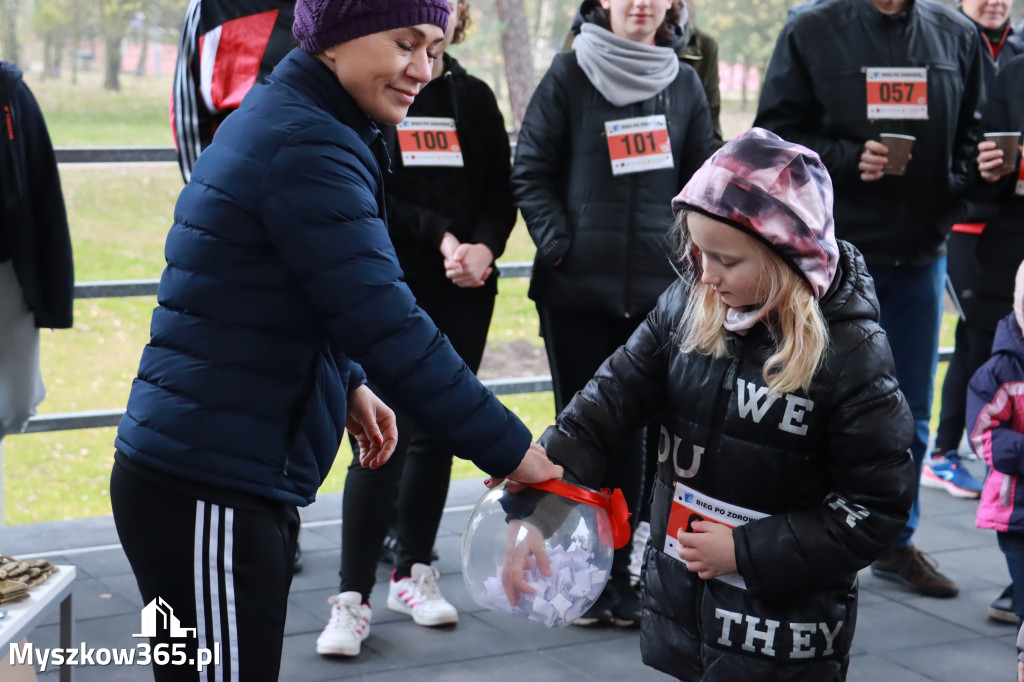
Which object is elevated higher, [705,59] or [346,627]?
[705,59]

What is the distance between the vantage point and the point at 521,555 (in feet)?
6.84

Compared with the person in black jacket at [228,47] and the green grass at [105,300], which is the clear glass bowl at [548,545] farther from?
the green grass at [105,300]

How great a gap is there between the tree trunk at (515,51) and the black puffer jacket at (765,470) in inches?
326

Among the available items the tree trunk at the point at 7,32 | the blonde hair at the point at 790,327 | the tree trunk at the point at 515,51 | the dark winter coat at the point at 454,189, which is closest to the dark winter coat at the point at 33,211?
the dark winter coat at the point at 454,189

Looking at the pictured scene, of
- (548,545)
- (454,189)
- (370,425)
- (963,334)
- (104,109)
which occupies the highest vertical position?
(454,189)

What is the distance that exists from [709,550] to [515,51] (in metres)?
8.76

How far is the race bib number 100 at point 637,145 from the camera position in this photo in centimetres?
359

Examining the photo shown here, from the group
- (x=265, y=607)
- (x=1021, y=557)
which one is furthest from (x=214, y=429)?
(x=1021, y=557)

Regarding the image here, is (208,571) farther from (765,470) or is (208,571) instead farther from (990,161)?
(990,161)

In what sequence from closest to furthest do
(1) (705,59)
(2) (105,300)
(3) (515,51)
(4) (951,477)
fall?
1. (1) (705,59)
2. (4) (951,477)
3. (3) (515,51)
4. (2) (105,300)

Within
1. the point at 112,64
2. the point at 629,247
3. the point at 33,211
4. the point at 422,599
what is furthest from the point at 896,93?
the point at 112,64

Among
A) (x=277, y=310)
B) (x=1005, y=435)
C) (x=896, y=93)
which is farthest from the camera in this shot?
(x=896, y=93)

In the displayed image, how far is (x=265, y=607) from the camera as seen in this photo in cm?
194

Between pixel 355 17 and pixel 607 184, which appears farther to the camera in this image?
pixel 607 184
